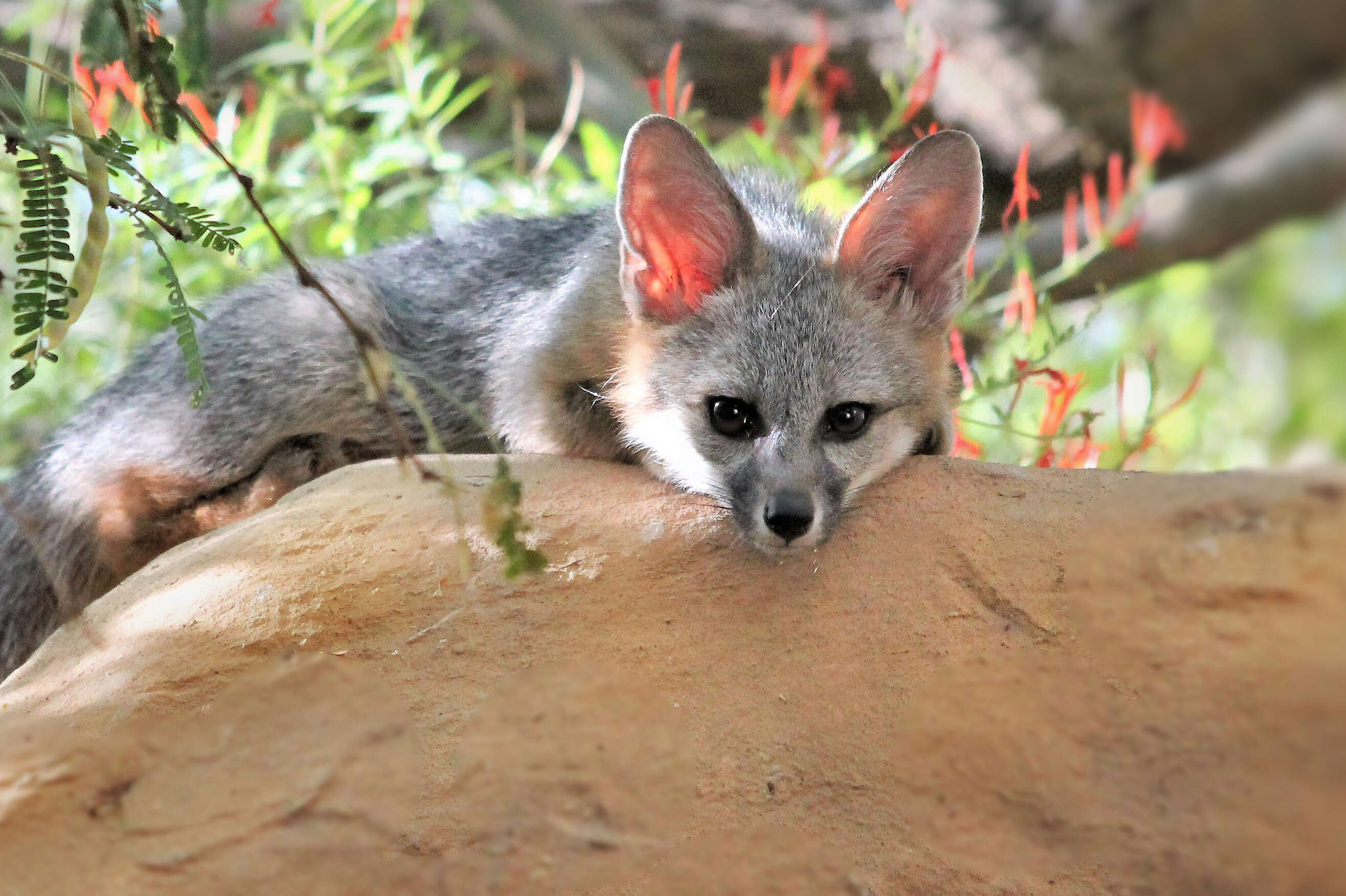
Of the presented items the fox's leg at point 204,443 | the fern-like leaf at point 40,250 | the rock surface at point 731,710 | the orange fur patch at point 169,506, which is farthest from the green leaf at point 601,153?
the fern-like leaf at point 40,250

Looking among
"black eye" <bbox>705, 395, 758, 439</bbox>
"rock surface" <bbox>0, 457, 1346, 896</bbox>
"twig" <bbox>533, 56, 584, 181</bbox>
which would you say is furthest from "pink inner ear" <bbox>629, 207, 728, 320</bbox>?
"twig" <bbox>533, 56, 584, 181</bbox>

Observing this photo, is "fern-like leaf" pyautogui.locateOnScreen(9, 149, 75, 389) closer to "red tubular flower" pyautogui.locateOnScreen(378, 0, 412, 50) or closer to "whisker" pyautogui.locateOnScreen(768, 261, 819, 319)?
"whisker" pyautogui.locateOnScreen(768, 261, 819, 319)

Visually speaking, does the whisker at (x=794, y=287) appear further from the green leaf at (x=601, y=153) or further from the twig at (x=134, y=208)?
the green leaf at (x=601, y=153)

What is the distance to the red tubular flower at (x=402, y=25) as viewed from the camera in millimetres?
4863

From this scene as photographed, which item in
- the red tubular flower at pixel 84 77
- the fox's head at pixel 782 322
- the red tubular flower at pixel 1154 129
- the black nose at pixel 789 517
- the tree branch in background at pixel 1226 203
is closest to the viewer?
the tree branch in background at pixel 1226 203

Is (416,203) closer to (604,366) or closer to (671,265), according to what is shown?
(604,366)

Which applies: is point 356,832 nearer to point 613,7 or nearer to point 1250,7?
point 1250,7

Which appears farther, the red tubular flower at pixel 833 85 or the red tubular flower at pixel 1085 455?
the red tubular flower at pixel 833 85

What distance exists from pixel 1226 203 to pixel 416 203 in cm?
400

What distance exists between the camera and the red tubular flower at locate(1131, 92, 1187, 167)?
12.4 ft

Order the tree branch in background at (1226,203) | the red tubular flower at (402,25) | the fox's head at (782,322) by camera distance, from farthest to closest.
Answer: the red tubular flower at (402,25)
the fox's head at (782,322)
the tree branch in background at (1226,203)

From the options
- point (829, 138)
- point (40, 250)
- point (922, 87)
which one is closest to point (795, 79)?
point (829, 138)

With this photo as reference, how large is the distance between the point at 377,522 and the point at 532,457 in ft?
1.95

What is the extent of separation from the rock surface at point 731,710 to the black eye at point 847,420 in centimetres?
32
